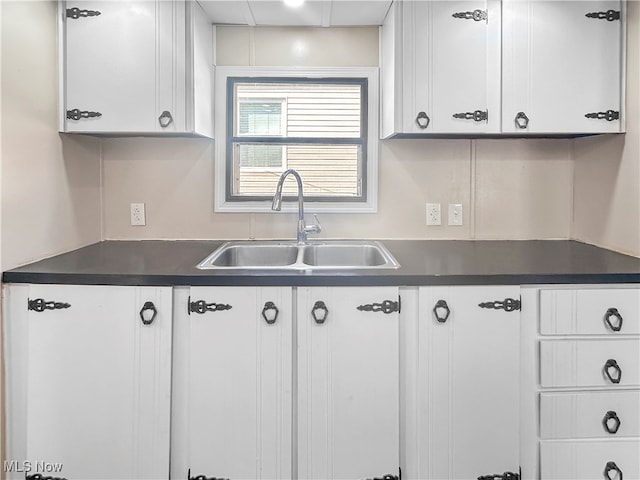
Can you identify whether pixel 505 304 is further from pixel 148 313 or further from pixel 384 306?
pixel 148 313

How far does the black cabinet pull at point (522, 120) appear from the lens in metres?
2.15

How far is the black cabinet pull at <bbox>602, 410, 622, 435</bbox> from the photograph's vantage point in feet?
5.96

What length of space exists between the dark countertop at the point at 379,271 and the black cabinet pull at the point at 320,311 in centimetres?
7

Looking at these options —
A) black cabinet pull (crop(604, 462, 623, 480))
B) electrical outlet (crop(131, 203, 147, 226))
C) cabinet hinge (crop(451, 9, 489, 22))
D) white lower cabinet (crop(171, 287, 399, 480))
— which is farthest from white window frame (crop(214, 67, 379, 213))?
black cabinet pull (crop(604, 462, 623, 480))

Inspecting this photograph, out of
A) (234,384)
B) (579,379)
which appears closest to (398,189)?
(579,379)

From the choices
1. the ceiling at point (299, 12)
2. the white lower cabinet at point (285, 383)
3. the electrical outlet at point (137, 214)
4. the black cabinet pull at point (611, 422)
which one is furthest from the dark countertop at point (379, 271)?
the ceiling at point (299, 12)

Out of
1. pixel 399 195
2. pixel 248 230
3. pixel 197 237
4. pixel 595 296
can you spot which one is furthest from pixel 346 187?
pixel 595 296

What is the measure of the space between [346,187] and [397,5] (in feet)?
2.80

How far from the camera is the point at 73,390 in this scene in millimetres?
1789

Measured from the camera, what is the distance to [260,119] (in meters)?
2.58

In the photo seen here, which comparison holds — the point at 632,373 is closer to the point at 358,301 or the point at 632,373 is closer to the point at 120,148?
the point at 358,301

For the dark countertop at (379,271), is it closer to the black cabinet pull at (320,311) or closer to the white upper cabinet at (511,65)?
the black cabinet pull at (320,311)

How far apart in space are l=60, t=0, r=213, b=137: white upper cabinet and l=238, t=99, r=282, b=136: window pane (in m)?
0.45

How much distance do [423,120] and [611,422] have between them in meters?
1.30
